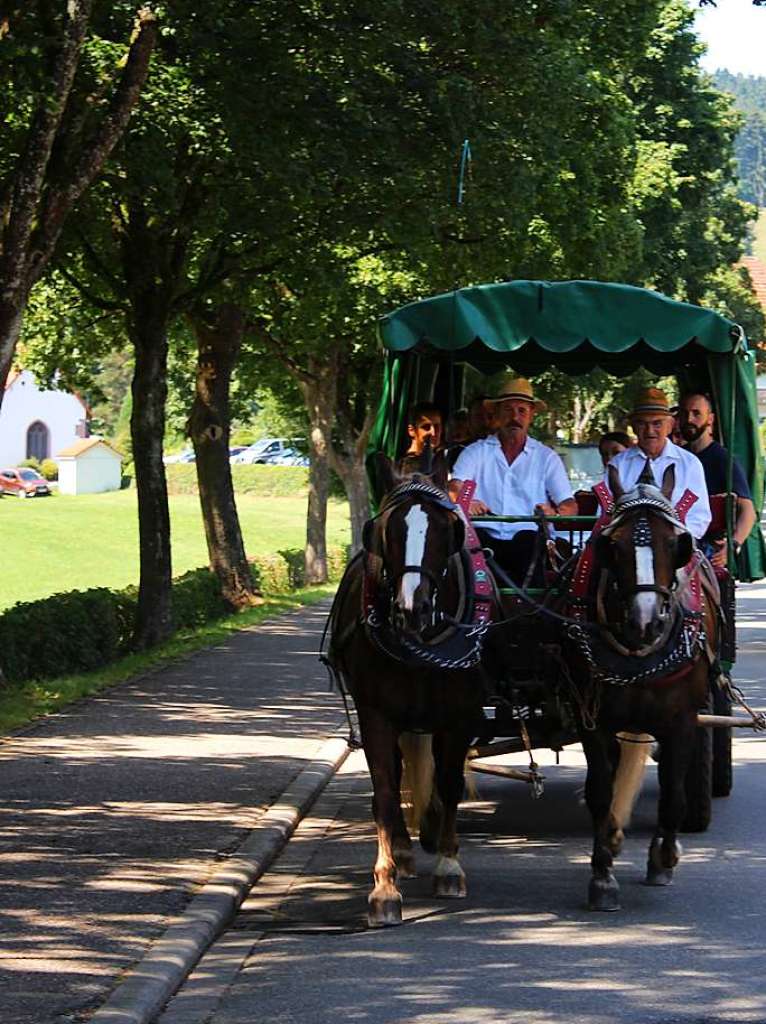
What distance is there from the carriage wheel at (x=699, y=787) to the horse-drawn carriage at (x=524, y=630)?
814 mm

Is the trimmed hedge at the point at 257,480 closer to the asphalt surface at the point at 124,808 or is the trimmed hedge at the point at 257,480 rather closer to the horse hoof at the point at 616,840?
the asphalt surface at the point at 124,808

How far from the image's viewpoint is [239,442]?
13575 centimetres

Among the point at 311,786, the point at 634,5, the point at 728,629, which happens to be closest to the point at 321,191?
the point at 634,5

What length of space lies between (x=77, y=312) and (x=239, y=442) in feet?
333

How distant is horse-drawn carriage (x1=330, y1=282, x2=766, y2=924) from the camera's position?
9.22m

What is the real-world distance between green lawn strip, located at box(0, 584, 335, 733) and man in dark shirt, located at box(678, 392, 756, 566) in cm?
656

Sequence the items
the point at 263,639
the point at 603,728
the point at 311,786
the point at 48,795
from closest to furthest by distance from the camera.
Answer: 1. the point at 603,728
2. the point at 48,795
3. the point at 311,786
4. the point at 263,639

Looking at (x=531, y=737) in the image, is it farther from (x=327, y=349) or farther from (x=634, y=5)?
(x=327, y=349)

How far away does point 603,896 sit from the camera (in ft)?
31.0

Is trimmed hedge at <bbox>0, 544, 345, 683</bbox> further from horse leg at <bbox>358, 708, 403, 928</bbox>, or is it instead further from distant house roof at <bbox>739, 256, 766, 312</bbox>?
distant house roof at <bbox>739, 256, 766, 312</bbox>

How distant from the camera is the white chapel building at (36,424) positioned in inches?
4855

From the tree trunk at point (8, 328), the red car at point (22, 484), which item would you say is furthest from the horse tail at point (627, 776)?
the red car at point (22, 484)

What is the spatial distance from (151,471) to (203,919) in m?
17.6

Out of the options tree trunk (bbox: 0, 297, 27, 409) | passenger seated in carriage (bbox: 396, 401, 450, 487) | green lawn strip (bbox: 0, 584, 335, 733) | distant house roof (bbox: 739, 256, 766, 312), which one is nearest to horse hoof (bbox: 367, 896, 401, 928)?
passenger seated in carriage (bbox: 396, 401, 450, 487)
